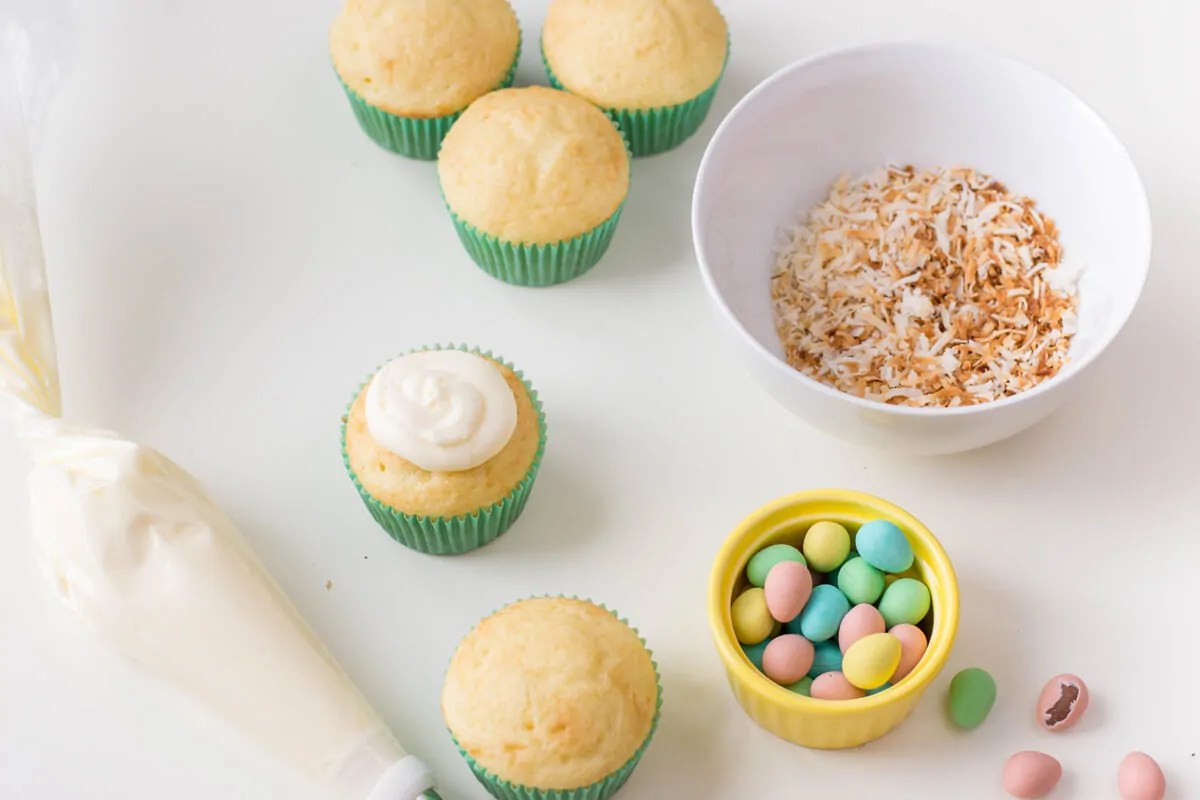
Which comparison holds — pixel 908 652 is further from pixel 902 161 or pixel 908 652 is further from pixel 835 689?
pixel 902 161

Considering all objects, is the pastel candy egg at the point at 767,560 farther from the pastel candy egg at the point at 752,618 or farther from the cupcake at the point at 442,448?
the cupcake at the point at 442,448

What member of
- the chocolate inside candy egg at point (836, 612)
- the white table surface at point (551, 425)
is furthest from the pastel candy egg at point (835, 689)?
the white table surface at point (551, 425)

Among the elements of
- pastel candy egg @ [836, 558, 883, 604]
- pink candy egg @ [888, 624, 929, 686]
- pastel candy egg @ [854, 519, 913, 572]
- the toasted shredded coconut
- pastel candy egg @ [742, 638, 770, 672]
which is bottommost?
pastel candy egg @ [742, 638, 770, 672]

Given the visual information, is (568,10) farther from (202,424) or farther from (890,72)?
(202,424)

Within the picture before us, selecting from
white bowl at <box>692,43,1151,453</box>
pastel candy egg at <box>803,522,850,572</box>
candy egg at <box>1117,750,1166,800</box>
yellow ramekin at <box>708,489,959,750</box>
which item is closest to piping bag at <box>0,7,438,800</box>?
yellow ramekin at <box>708,489,959,750</box>

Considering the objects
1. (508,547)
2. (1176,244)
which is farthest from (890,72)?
(508,547)

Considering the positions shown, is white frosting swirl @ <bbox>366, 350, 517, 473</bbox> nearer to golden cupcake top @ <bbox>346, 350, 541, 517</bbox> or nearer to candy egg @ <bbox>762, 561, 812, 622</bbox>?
golden cupcake top @ <bbox>346, 350, 541, 517</bbox>

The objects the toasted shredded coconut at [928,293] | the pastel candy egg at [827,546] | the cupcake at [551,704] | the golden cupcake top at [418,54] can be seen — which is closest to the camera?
the cupcake at [551,704]
